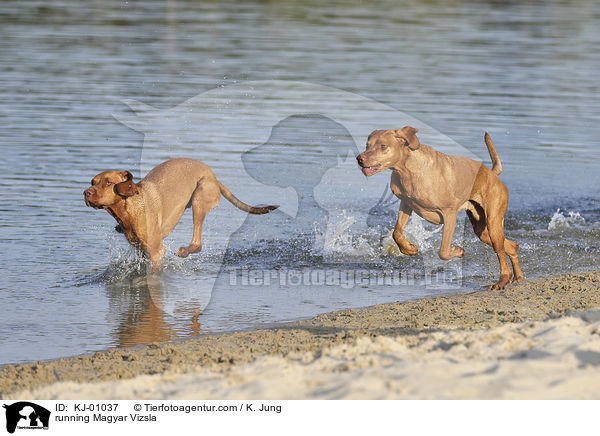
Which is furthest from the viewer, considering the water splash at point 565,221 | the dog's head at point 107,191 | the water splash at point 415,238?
the water splash at point 565,221

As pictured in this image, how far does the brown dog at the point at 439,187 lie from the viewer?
8.42 meters

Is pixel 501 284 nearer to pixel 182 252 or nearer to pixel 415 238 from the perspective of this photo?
pixel 415 238

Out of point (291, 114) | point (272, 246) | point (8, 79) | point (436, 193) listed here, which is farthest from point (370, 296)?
point (8, 79)

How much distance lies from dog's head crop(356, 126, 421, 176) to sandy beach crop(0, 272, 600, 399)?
1.34 m

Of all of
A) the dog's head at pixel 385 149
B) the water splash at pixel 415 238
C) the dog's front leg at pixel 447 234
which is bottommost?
the water splash at pixel 415 238

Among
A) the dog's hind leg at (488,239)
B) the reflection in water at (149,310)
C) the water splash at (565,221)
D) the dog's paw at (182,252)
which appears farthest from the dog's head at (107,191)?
the water splash at (565,221)

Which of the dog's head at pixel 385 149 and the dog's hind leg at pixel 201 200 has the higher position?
the dog's head at pixel 385 149

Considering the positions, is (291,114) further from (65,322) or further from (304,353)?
(304,353)

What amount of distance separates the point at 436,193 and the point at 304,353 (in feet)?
9.89

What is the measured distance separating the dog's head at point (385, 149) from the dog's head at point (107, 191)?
2.07 m

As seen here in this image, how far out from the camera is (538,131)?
688 inches
